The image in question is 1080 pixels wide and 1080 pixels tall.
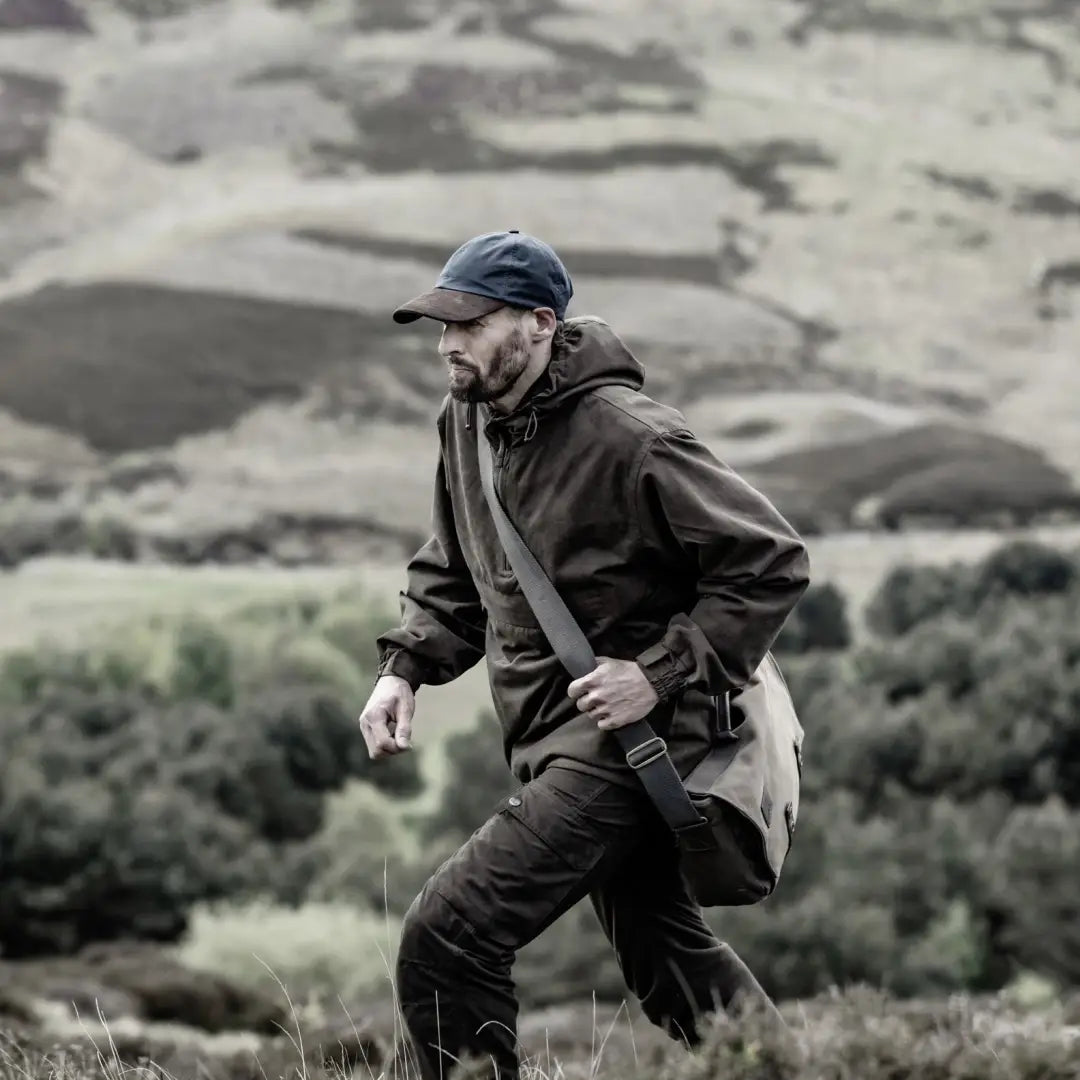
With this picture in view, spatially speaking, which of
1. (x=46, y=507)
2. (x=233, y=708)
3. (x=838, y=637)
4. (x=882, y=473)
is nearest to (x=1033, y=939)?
(x=233, y=708)

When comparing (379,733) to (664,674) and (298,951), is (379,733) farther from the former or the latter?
(298,951)

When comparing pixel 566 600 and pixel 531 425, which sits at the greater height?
pixel 531 425

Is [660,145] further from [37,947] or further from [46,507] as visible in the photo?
[37,947]

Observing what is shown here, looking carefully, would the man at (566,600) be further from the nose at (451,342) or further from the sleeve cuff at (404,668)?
the sleeve cuff at (404,668)

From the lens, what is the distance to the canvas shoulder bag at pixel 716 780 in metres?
3.51

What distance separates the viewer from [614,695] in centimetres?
347

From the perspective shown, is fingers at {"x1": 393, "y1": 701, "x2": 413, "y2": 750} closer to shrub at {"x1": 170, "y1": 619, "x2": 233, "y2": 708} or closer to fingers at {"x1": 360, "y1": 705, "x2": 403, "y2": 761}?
fingers at {"x1": 360, "y1": 705, "x2": 403, "y2": 761}

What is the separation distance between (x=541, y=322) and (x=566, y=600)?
0.53 m

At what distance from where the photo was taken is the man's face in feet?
11.9

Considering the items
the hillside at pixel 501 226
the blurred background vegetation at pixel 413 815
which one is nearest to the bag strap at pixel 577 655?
the blurred background vegetation at pixel 413 815

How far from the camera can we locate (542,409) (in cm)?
363

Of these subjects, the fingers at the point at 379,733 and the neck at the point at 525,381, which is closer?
the neck at the point at 525,381

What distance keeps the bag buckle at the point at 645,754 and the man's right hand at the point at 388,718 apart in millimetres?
535

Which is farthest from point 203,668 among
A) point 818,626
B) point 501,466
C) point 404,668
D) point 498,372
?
point 498,372
